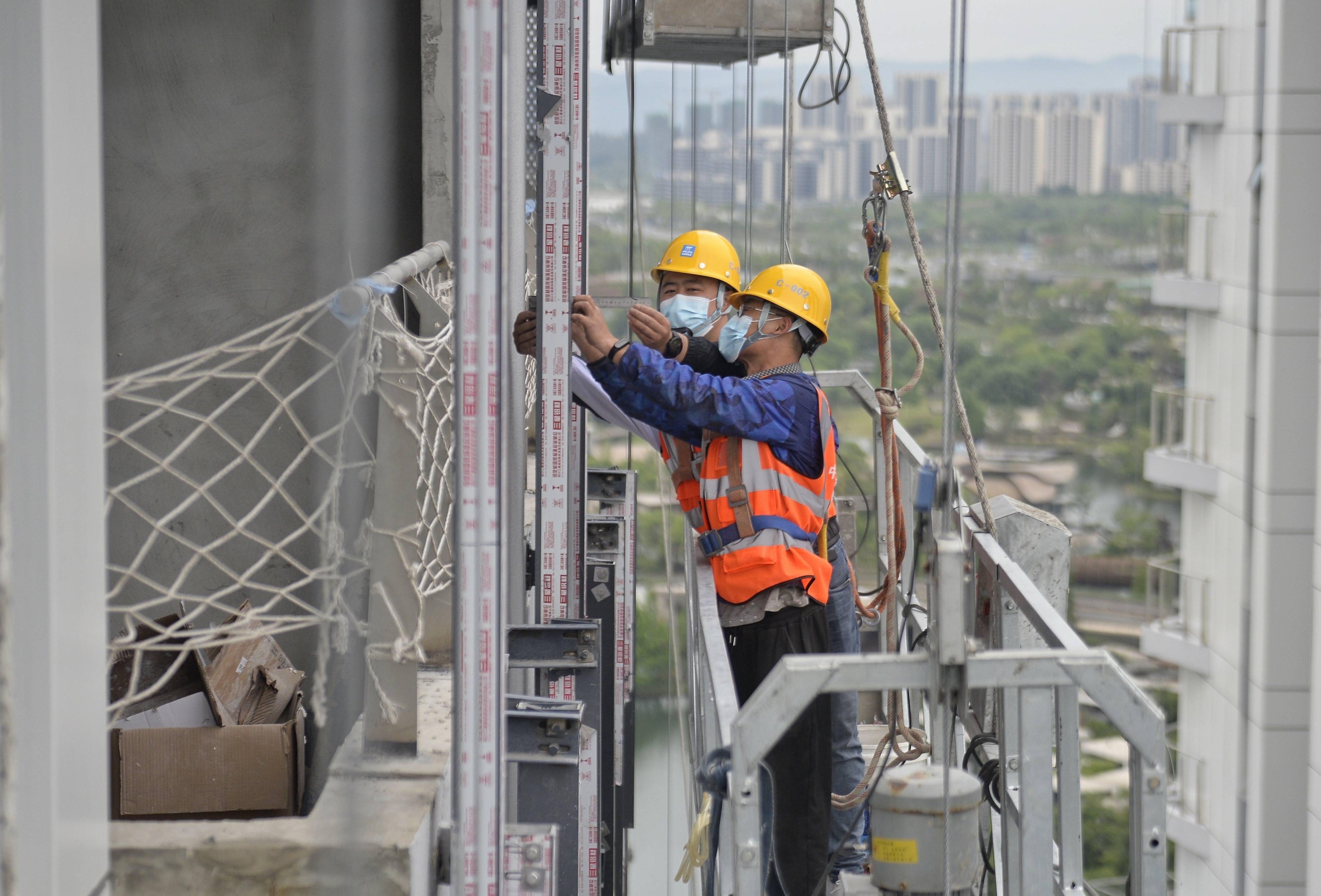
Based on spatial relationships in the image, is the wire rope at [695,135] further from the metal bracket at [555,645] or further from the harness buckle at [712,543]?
the metal bracket at [555,645]

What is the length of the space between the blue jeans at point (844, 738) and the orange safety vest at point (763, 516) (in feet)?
0.75

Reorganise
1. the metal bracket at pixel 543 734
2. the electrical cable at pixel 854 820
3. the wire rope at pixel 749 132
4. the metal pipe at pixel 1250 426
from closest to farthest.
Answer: the metal pipe at pixel 1250 426
the electrical cable at pixel 854 820
the metal bracket at pixel 543 734
the wire rope at pixel 749 132

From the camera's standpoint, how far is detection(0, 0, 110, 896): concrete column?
1.15 m

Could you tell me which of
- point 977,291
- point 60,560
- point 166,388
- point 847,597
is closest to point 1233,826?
point 977,291

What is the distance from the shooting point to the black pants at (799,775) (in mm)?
3732

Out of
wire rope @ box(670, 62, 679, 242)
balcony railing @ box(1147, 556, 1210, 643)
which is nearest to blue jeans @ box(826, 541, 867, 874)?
wire rope @ box(670, 62, 679, 242)

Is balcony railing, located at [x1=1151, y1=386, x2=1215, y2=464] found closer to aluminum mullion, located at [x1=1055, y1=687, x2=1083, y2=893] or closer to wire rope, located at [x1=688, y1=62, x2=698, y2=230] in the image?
wire rope, located at [x1=688, y1=62, x2=698, y2=230]

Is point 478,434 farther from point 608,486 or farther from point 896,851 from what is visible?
point 608,486

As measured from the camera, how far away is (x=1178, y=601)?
18.5m

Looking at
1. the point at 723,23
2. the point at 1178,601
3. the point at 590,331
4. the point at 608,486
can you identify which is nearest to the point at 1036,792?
the point at 590,331

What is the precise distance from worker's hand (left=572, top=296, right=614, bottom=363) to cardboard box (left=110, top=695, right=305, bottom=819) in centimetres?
138

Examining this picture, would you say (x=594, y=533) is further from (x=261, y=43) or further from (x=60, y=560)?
(x=60, y=560)

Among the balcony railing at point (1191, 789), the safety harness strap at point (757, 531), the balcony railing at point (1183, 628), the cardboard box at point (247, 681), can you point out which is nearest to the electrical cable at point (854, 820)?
the safety harness strap at point (757, 531)

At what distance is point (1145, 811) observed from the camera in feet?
8.09
